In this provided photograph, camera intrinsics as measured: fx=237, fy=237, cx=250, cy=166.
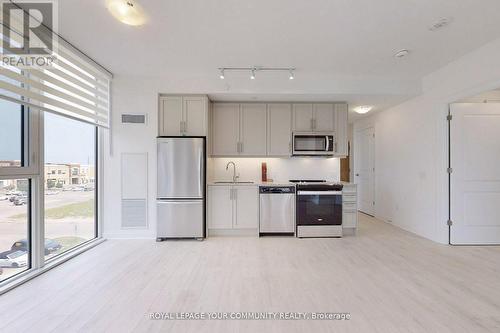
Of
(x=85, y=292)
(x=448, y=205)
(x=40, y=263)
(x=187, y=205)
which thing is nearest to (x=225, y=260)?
(x=187, y=205)

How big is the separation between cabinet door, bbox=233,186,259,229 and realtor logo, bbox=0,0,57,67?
2997mm

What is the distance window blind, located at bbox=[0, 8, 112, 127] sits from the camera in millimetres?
2250

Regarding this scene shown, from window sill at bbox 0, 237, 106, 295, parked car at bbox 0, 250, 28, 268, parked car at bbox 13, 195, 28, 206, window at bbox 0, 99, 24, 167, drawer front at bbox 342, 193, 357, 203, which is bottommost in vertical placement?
window sill at bbox 0, 237, 106, 295

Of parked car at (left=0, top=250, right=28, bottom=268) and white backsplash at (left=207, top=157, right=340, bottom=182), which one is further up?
white backsplash at (left=207, top=157, right=340, bottom=182)

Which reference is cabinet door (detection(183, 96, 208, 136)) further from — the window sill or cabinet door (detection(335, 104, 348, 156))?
cabinet door (detection(335, 104, 348, 156))

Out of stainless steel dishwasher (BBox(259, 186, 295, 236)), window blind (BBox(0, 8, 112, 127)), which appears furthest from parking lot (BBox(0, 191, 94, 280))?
stainless steel dishwasher (BBox(259, 186, 295, 236))

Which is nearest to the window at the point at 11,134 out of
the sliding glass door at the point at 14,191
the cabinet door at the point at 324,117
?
the sliding glass door at the point at 14,191

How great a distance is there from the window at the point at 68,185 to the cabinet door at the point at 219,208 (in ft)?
6.05

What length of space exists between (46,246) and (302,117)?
13.8 ft

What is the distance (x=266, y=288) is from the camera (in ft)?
7.67

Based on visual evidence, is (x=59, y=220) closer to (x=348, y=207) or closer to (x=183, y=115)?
(x=183, y=115)

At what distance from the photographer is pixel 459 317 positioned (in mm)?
1890

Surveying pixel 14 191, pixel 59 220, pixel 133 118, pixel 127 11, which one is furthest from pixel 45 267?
pixel 127 11

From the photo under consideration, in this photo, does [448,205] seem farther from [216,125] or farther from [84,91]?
[84,91]
